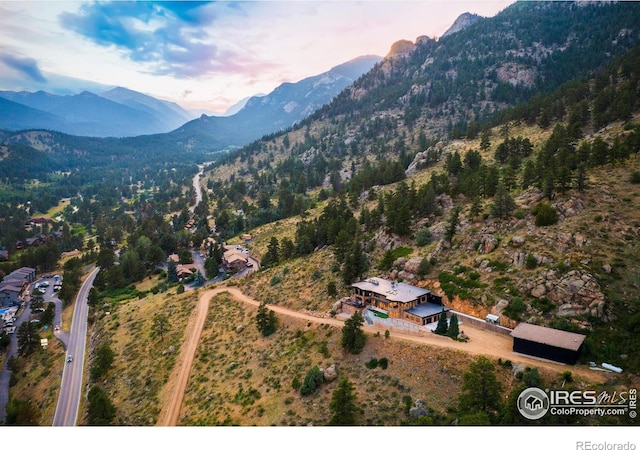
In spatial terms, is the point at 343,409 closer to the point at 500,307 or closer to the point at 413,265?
the point at 500,307

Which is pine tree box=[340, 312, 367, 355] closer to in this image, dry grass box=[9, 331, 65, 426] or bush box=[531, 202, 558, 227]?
bush box=[531, 202, 558, 227]

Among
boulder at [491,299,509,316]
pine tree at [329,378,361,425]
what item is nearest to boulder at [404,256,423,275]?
boulder at [491,299,509,316]

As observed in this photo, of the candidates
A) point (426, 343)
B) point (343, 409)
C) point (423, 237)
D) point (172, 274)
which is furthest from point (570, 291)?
point (172, 274)

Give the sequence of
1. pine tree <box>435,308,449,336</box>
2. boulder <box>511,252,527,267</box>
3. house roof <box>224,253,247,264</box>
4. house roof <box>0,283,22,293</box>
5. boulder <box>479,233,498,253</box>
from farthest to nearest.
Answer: house roof <box>0,283,22,293</box> → house roof <box>224,253,247,264</box> → boulder <box>479,233,498,253</box> → boulder <box>511,252,527,267</box> → pine tree <box>435,308,449,336</box>

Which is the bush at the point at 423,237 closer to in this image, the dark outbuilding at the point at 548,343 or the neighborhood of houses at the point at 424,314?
the neighborhood of houses at the point at 424,314

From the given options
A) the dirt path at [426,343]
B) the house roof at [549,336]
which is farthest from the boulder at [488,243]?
the house roof at [549,336]
